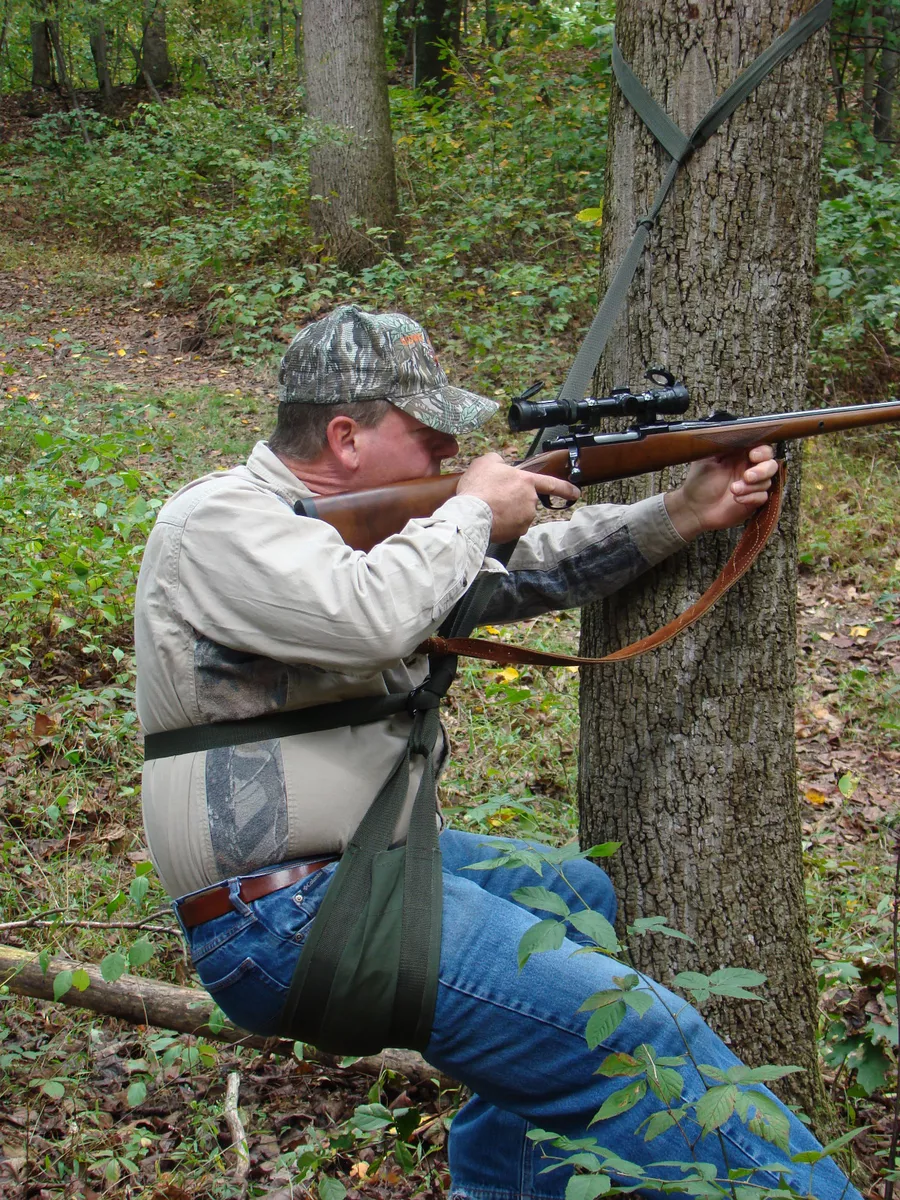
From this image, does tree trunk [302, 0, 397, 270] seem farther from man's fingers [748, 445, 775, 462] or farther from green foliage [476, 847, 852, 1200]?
green foliage [476, 847, 852, 1200]

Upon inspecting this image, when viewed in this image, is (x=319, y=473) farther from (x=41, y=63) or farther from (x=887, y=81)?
(x=41, y=63)

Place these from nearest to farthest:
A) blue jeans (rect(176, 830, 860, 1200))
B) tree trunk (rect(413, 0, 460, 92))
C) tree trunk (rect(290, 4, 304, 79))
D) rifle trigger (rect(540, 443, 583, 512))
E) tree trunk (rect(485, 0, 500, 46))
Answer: blue jeans (rect(176, 830, 860, 1200))
rifle trigger (rect(540, 443, 583, 512))
tree trunk (rect(485, 0, 500, 46))
tree trunk (rect(290, 4, 304, 79))
tree trunk (rect(413, 0, 460, 92))

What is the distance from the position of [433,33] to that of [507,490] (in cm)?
1620

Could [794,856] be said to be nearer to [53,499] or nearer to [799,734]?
[799,734]

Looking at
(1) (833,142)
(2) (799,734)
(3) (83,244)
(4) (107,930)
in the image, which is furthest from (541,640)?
(3) (83,244)

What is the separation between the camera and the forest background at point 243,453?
3.13 metres

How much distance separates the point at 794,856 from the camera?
283 cm

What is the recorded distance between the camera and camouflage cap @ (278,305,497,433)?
2459 mm

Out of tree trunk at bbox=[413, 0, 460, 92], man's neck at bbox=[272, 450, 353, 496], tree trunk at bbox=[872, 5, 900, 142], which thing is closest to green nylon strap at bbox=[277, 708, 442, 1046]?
man's neck at bbox=[272, 450, 353, 496]

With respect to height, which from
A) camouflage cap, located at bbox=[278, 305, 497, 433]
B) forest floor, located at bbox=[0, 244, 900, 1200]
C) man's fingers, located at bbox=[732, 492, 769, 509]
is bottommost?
forest floor, located at bbox=[0, 244, 900, 1200]

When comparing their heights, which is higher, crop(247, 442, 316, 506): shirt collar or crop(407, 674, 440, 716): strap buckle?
crop(247, 442, 316, 506): shirt collar

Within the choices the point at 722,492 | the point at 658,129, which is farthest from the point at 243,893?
the point at 658,129

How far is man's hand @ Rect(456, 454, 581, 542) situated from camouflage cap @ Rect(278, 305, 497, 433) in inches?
4.9

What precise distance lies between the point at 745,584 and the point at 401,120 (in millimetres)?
12775
